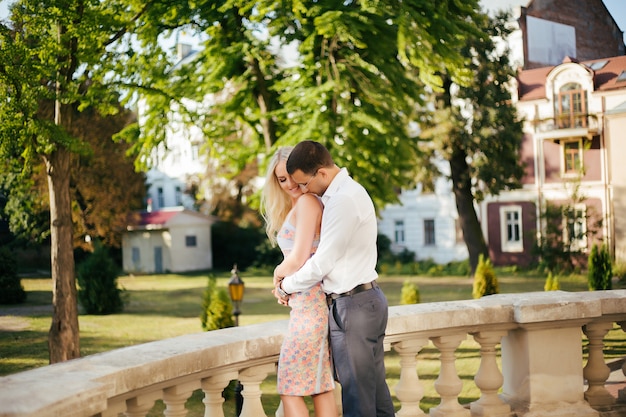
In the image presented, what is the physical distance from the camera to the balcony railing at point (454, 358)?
311 cm

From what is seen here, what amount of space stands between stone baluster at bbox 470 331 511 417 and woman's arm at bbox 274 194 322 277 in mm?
1535

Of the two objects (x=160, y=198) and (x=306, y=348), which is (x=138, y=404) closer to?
(x=306, y=348)

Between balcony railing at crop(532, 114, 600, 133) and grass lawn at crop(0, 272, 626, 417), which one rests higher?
balcony railing at crop(532, 114, 600, 133)

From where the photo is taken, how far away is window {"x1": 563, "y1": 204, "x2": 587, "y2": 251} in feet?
48.9

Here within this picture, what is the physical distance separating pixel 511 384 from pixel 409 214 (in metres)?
33.0

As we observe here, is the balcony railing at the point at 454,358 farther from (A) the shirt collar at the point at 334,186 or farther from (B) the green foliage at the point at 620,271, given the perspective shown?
(B) the green foliage at the point at 620,271

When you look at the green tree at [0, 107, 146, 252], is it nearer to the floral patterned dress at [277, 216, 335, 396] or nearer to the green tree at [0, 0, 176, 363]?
the green tree at [0, 0, 176, 363]

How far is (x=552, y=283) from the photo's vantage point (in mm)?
15008

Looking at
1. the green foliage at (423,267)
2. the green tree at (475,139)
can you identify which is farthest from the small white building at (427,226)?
the green tree at (475,139)

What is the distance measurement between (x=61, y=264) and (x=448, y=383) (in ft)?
26.2

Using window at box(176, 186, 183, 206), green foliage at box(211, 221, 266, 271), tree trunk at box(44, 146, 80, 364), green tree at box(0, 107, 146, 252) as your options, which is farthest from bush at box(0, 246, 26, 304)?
window at box(176, 186, 183, 206)

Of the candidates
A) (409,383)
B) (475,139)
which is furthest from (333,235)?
(475,139)

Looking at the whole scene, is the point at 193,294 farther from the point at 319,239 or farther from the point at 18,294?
the point at 319,239

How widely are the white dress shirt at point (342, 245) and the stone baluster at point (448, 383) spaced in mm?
1114
